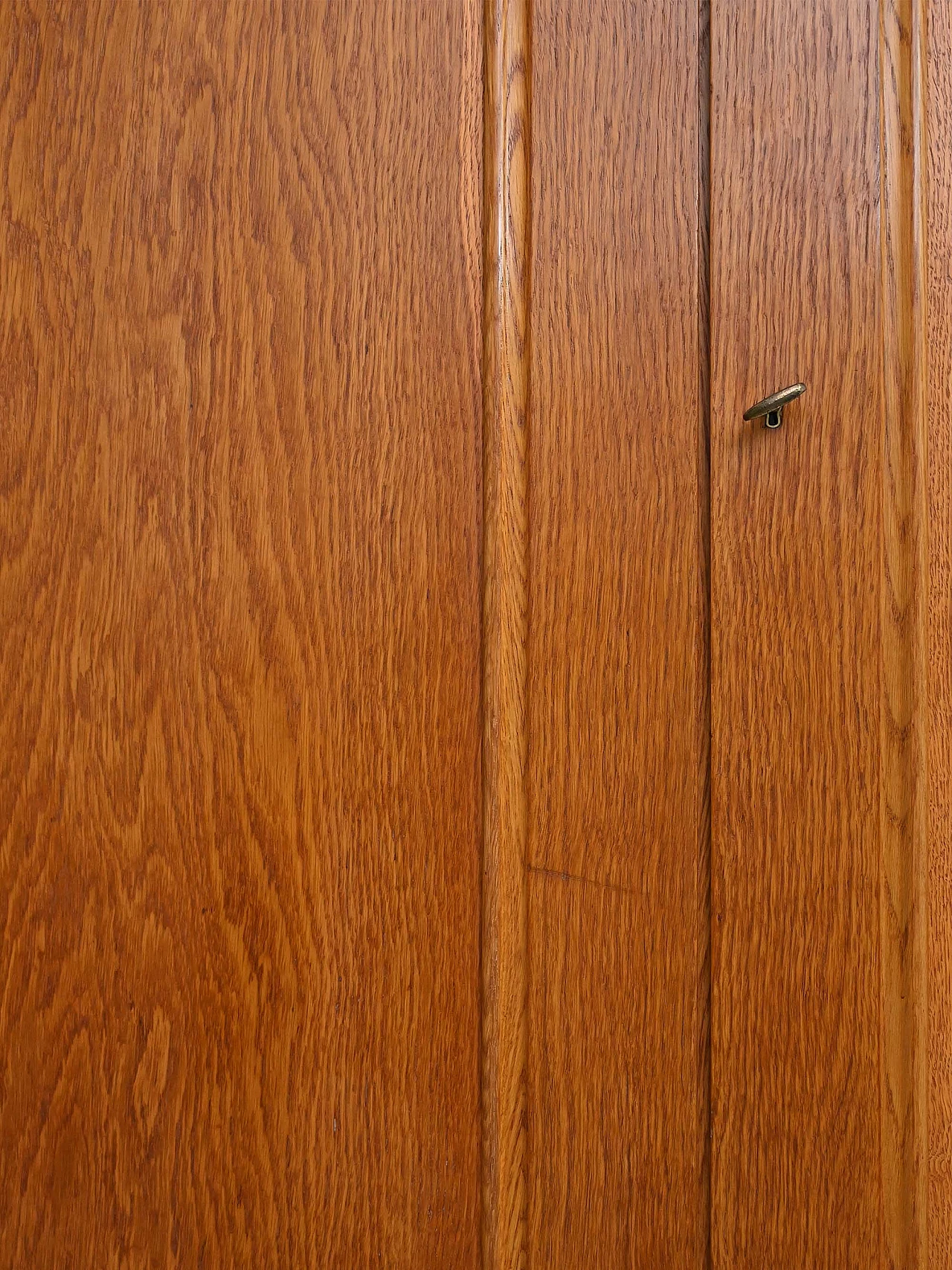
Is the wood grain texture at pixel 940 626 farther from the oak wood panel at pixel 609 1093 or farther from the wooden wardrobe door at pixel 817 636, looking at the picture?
the oak wood panel at pixel 609 1093

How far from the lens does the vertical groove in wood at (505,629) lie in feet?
1.35

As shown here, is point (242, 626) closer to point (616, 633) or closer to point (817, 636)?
point (616, 633)

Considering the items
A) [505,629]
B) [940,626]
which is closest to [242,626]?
[505,629]

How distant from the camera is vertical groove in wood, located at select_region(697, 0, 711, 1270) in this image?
16.5 inches

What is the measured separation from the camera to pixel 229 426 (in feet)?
1.35

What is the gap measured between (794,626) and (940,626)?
0.08m

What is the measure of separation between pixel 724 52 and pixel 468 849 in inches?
16.9

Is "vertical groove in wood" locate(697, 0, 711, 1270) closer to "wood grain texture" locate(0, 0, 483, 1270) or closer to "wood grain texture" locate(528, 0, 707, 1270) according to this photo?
"wood grain texture" locate(528, 0, 707, 1270)

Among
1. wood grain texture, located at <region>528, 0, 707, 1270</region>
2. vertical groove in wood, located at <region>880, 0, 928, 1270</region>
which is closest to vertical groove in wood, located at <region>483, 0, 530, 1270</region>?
wood grain texture, located at <region>528, 0, 707, 1270</region>

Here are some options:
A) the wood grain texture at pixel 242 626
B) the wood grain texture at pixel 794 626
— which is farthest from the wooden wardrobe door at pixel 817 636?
the wood grain texture at pixel 242 626

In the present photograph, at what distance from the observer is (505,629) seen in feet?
1.37

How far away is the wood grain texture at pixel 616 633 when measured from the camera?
0.41 m

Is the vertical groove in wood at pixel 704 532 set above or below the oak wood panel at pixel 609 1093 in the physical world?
above

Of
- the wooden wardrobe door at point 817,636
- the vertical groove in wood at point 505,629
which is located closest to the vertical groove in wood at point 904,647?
the wooden wardrobe door at point 817,636
